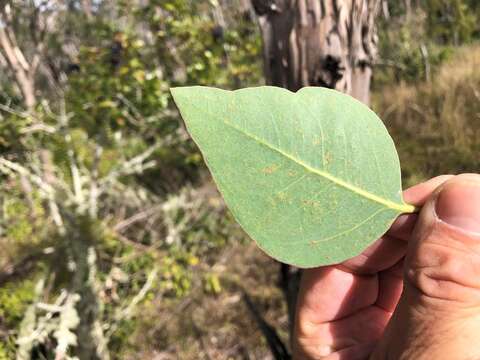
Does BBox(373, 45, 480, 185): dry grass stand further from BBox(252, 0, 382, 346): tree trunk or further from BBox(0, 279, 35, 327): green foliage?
BBox(0, 279, 35, 327): green foliage

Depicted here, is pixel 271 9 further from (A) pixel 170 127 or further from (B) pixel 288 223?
(A) pixel 170 127

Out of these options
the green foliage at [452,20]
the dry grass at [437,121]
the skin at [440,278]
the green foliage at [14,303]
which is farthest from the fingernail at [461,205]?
the green foliage at [452,20]

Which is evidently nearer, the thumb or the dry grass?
the thumb

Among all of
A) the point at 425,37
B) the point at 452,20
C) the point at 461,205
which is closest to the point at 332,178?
the point at 461,205

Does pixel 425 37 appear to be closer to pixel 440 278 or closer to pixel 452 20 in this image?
pixel 452 20

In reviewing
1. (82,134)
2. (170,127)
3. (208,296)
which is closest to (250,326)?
(208,296)

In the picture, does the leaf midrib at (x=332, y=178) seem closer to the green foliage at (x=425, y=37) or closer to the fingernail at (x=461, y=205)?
the fingernail at (x=461, y=205)

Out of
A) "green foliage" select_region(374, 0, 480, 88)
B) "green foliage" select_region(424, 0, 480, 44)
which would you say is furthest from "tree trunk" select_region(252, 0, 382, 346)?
"green foliage" select_region(424, 0, 480, 44)
